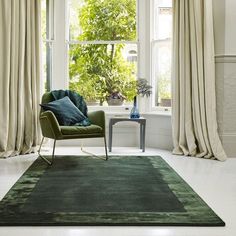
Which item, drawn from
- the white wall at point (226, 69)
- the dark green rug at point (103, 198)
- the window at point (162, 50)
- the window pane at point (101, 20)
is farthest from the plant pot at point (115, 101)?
the dark green rug at point (103, 198)

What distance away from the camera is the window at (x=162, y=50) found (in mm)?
6195

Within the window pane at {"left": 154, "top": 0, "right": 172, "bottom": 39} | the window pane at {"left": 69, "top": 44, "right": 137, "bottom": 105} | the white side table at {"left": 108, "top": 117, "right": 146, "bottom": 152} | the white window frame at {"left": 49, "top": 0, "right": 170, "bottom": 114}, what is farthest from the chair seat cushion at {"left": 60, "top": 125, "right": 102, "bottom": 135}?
the window pane at {"left": 154, "top": 0, "right": 172, "bottom": 39}

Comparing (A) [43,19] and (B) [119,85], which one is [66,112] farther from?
(A) [43,19]

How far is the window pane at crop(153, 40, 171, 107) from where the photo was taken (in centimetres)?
620

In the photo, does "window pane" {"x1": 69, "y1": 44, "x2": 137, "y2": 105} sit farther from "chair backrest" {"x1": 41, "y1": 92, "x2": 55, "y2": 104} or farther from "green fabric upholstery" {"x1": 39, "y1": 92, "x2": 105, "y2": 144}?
"green fabric upholstery" {"x1": 39, "y1": 92, "x2": 105, "y2": 144}

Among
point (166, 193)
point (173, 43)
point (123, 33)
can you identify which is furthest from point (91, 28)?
point (166, 193)

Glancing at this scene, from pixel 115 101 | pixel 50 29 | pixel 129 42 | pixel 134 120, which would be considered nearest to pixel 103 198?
pixel 134 120

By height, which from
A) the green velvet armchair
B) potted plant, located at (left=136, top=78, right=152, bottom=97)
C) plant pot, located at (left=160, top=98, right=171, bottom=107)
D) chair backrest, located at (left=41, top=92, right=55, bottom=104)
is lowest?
the green velvet armchair

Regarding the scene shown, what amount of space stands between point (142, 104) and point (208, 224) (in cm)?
380

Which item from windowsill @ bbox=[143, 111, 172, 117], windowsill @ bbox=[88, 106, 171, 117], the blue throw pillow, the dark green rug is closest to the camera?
the dark green rug

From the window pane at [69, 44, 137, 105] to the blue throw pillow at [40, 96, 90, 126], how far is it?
46.0 inches

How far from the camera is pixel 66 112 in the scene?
5129mm

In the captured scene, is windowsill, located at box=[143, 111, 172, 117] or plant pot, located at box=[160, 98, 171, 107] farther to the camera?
plant pot, located at box=[160, 98, 171, 107]

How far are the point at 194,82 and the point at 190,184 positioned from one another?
1.89 m
